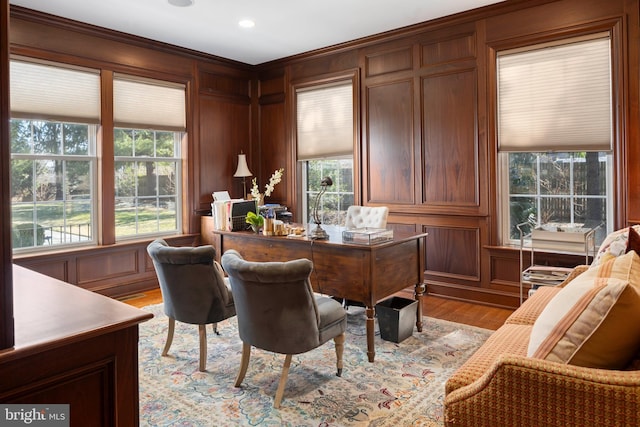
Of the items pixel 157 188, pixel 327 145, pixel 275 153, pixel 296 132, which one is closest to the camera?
pixel 157 188

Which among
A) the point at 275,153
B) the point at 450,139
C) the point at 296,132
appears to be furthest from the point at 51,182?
the point at 450,139

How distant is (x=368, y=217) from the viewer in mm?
4262

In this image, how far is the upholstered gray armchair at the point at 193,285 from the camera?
2.80 meters

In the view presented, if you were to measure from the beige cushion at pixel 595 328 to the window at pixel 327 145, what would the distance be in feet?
13.3

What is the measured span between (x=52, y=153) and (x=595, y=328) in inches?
186

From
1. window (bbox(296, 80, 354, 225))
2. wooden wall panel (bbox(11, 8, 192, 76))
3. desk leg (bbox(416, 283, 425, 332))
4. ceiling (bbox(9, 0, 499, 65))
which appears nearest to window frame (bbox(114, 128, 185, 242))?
wooden wall panel (bbox(11, 8, 192, 76))

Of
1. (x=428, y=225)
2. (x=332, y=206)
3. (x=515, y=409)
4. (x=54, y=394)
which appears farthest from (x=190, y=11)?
(x=515, y=409)

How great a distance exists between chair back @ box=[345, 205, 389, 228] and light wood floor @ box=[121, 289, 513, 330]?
3.14ft

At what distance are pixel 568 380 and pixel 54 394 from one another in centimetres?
150

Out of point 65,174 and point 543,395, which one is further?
point 65,174

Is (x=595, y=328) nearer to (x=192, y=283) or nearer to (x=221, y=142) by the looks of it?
(x=192, y=283)

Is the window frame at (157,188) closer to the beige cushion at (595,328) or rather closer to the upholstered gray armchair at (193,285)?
the upholstered gray armchair at (193,285)

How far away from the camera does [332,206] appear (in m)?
5.70

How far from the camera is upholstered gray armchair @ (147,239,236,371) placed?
2.80 metres
